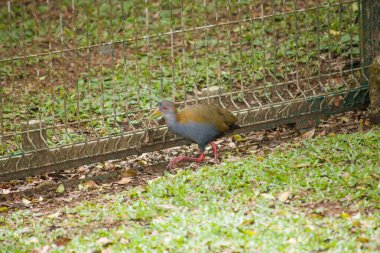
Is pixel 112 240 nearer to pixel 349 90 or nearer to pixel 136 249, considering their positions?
pixel 136 249

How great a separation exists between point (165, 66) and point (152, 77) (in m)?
0.55

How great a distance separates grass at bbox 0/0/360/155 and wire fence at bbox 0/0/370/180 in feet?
0.07

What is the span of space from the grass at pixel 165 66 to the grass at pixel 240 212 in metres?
1.34

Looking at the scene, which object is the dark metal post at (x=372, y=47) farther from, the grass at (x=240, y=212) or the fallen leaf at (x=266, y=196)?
the fallen leaf at (x=266, y=196)

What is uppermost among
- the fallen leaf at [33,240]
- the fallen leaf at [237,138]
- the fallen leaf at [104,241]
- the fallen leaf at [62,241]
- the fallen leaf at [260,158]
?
the fallen leaf at [104,241]

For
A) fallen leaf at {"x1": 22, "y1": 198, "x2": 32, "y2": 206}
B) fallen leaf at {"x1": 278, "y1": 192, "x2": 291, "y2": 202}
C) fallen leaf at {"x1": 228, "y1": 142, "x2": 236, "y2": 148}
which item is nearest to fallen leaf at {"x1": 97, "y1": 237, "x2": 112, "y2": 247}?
fallen leaf at {"x1": 278, "y1": 192, "x2": 291, "y2": 202}

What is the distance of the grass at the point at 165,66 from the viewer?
10148 mm

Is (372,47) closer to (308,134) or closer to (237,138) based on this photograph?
(308,134)

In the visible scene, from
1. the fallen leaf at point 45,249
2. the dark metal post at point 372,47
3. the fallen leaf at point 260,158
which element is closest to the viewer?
the fallen leaf at point 45,249

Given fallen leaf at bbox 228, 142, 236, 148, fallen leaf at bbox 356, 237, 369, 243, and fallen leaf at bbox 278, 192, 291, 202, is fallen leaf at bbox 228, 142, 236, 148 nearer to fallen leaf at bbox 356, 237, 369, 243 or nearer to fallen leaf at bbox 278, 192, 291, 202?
fallen leaf at bbox 278, 192, 291, 202

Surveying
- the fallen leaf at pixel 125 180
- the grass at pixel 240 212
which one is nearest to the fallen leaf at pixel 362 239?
the grass at pixel 240 212

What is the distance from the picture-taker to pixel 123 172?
9.38 meters

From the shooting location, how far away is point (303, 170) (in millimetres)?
8469

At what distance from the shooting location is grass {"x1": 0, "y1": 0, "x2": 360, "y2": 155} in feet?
33.3
